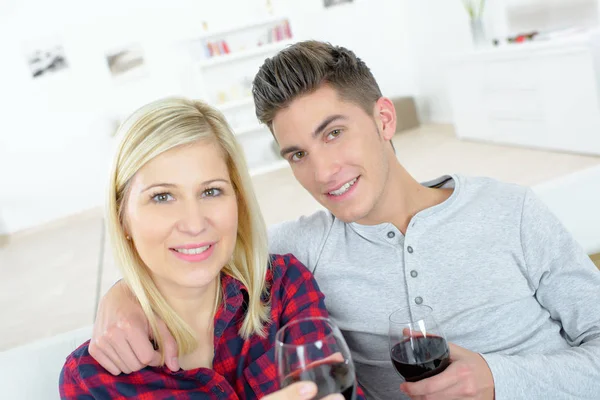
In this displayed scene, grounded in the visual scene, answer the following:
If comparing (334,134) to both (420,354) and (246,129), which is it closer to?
(420,354)

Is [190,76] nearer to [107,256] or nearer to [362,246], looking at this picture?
[107,256]

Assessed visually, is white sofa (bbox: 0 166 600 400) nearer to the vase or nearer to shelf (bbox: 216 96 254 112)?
the vase

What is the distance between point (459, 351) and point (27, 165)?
7.79 meters

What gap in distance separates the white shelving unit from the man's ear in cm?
615

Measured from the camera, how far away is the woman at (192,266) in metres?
1.44

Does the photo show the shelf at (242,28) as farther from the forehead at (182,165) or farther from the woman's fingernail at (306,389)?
the woman's fingernail at (306,389)

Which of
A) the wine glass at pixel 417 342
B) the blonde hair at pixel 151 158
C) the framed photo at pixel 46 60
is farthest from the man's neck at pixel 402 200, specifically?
the framed photo at pixel 46 60

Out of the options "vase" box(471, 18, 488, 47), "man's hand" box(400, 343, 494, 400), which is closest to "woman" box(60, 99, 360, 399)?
"man's hand" box(400, 343, 494, 400)

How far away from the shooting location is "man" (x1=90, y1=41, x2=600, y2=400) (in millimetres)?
1579

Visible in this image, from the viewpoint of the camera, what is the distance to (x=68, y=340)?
1610mm

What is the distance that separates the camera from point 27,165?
320 inches

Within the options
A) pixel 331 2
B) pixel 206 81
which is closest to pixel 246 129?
pixel 206 81

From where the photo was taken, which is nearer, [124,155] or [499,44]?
[124,155]

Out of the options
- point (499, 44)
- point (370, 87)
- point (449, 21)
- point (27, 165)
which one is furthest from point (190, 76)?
point (370, 87)
